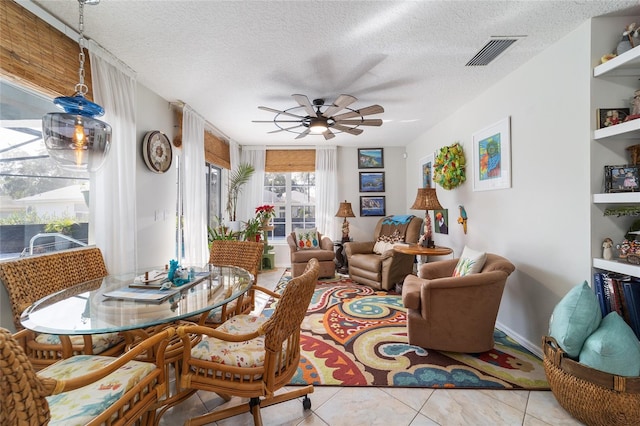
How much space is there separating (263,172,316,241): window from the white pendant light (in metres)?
4.43

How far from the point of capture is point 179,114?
333 centimetres

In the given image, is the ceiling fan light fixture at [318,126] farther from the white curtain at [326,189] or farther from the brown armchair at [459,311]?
the white curtain at [326,189]

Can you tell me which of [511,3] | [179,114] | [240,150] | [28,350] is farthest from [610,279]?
[240,150]

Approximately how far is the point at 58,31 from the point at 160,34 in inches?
26.1

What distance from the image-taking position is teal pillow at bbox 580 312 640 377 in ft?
4.66

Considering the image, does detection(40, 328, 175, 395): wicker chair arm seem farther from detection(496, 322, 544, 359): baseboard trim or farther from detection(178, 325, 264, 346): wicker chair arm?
detection(496, 322, 544, 359): baseboard trim

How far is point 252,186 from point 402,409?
4.63 m

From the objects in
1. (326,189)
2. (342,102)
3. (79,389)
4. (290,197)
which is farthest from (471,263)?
(290,197)

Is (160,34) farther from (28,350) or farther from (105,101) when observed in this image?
(28,350)

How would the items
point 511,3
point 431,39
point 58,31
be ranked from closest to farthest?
point 511,3, point 58,31, point 431,39

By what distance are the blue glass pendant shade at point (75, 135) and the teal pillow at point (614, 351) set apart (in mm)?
2767

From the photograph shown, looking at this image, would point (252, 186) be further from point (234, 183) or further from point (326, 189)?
point (326, 189)

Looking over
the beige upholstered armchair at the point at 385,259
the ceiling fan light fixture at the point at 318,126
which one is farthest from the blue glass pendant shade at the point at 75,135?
the beige upholstered armchair at the point at 385,259

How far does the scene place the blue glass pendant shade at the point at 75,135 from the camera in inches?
46.1
